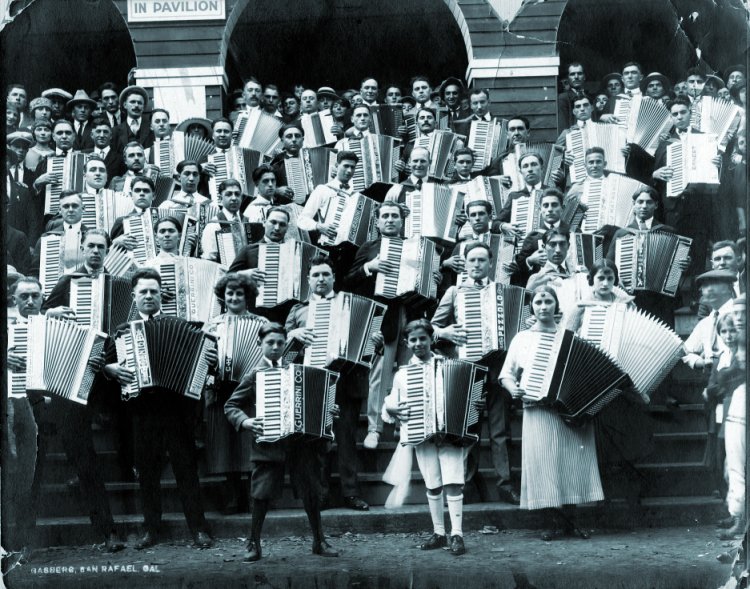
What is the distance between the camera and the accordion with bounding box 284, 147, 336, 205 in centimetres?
878

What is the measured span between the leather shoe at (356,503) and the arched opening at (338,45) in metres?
6.44

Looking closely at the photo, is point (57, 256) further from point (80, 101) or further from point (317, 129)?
point (317, 129)

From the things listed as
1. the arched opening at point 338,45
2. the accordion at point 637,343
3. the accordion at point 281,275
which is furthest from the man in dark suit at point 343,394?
the arched opening at point 338,45

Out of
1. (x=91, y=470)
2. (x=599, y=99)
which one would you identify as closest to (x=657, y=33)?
(x=599, y=99)

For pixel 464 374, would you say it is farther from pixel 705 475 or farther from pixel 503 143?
pixel 503 143

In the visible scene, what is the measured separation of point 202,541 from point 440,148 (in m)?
4.27

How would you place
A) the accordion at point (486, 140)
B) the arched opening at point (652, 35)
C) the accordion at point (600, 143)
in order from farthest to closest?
the accordion at point (486, 140) < the accordion at point (600, 143) < the arched opening at point (652, 35)

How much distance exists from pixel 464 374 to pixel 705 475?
5.87 ft

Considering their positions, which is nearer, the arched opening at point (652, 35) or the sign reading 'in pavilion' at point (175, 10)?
the arched opening at point (652, 35)

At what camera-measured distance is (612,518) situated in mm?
6656

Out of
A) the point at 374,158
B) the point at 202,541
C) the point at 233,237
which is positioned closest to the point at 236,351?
the point at 202,541

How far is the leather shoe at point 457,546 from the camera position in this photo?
6.16m

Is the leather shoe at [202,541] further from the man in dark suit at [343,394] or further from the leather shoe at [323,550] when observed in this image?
the man in dark suit at [343,394]

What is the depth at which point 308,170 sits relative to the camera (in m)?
8.81
